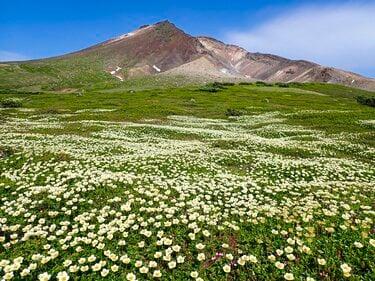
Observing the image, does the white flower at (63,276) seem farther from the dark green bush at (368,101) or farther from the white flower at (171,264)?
the dark green bush at (368,101)

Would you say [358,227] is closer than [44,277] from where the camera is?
No

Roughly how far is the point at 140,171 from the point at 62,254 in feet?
28.2

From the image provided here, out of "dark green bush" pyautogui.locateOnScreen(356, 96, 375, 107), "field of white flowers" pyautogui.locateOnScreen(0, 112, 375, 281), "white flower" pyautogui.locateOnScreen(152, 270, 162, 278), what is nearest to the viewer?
"white flower" pyautogui.locateOnScreen(152, 270, 162, 278)

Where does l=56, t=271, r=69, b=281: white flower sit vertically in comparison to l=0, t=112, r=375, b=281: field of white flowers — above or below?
above

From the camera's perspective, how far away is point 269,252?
862 cm

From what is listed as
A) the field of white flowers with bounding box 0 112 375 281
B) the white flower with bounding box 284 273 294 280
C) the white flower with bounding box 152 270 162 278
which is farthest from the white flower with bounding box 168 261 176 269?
the white flower with bounding box 284 273 294 280

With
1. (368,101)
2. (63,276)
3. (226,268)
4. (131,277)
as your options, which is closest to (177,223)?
(226,268)

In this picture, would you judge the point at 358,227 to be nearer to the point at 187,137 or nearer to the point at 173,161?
the point at 173,161

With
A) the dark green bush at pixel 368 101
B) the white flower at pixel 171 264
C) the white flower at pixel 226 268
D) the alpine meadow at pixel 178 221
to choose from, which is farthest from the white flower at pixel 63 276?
the dark green bush at pixel 368 101

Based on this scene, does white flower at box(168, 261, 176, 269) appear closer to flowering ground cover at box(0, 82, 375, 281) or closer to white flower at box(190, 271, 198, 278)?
flowering ground cover at box(0, 82, 375, 281)

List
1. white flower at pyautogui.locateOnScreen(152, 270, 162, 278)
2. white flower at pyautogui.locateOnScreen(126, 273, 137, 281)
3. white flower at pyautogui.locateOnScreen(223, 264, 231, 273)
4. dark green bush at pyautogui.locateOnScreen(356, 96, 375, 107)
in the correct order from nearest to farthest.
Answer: white flower at pyautogui.locateOnScreen(126, 273, 137, 281)
white flower at pyautogui.locateOnScreen(152, 270, 162, 278)
white flower at pyautogui.locateOnScreen(223, 264, 231, 273)
dark green bush at pyautogui.locateOnScreen(356, 96, 375, 107)

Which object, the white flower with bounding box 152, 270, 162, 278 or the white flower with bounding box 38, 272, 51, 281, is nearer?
the white flower with bounding box 38, 272, 51, 281

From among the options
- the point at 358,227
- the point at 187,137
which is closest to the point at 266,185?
the point at 358,227

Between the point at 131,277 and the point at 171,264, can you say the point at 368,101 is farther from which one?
the point at 131,277
